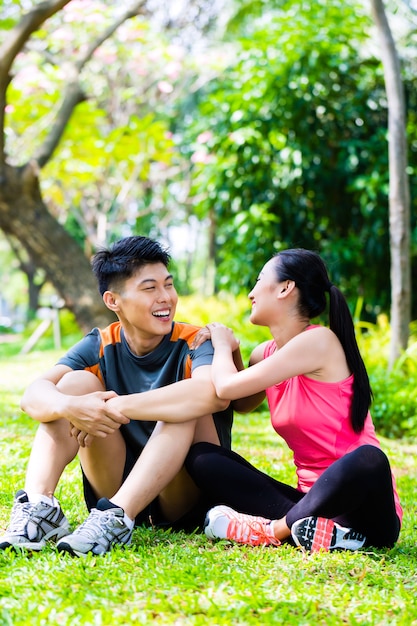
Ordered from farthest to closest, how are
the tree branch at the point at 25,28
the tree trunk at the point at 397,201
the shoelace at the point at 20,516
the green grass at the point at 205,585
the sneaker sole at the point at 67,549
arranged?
the tree branch at the point at 25,28, the tree trunk at the point at 397,201, the shoelace at the point at 20,516, the sneaker sole at the point at 67,549, the green grass at the point at 205,585

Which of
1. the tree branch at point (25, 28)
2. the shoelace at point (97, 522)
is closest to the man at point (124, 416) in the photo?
the shoelace at point (97, 522)

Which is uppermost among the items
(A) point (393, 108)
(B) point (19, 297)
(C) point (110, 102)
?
(C) point (110, 102)

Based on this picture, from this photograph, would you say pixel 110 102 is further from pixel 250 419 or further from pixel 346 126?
pixel 250 419

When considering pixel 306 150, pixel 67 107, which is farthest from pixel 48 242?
pixel 306 150

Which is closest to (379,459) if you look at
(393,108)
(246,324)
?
(393,108)

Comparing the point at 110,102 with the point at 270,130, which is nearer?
the point at 270,130

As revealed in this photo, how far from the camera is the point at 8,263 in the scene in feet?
112

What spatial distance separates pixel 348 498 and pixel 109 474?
2.93 ft

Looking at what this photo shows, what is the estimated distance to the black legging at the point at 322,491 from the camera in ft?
7.92

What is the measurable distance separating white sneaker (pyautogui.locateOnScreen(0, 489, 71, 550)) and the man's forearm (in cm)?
42

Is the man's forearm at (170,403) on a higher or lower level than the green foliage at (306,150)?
lower

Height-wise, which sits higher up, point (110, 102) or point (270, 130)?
point (110, 102)

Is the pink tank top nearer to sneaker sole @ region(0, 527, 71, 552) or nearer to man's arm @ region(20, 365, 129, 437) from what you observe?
man's arm @ region(20, 365, 129, 437)

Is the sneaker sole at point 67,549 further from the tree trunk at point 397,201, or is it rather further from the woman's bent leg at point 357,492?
the tree trunk at point 397,201
